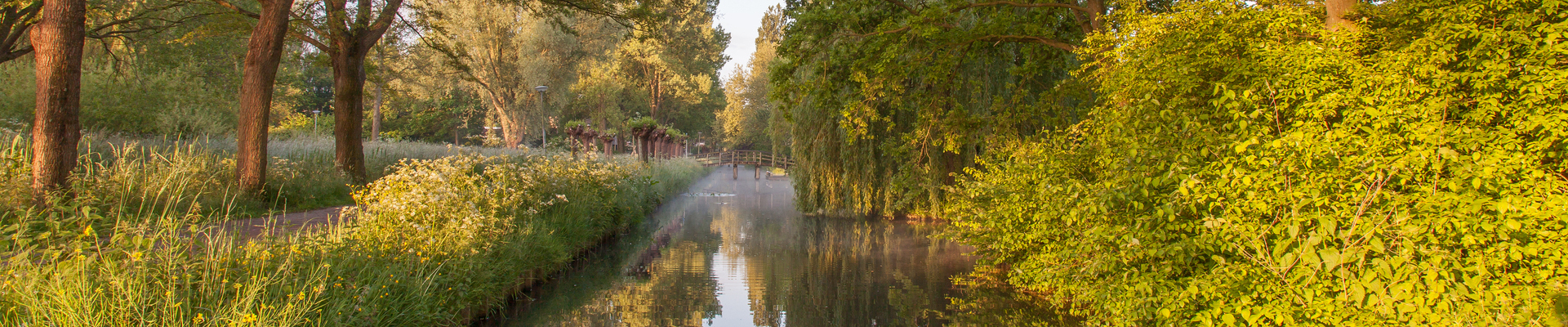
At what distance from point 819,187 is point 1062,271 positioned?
9.95 metres

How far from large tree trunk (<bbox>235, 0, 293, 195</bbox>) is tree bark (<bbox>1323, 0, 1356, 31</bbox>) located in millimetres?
9465

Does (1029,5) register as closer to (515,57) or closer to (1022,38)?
(1022,38)

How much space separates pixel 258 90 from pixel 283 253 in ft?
17.6

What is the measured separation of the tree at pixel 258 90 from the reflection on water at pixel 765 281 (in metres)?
3.78

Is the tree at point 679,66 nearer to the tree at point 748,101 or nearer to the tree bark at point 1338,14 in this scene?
the tree at point 748,101

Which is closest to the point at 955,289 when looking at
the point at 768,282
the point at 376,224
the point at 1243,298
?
the point at 768,282

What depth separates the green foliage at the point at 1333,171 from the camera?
3176 millimetres

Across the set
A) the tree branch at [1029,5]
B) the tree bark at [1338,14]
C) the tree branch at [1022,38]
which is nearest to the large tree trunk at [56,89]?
the tree branch at [1029,5]

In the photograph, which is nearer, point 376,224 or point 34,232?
point 34,232

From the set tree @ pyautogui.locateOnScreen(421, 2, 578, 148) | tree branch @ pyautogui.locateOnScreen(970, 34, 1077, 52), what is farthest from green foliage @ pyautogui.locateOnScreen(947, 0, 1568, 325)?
tree @ pyautogui.locateOnScreen(421, 2, 578, 148)

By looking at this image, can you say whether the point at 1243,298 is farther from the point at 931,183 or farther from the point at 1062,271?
the point at 931,183

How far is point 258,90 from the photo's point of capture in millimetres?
8633

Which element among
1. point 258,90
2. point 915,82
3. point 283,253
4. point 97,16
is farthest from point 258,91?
point 915,82

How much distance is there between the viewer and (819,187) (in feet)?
50.1
